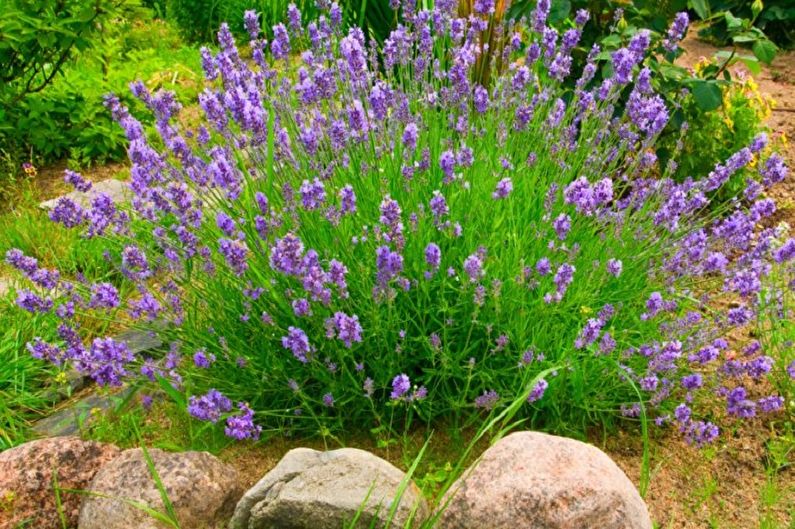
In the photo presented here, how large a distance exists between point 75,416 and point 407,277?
1532 mm

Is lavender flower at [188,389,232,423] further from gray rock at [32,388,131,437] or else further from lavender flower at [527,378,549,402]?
lavender flower at [527,378,549,402]

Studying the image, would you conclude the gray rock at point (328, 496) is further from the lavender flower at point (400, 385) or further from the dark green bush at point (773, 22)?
the dark green bush at point (773, 22)

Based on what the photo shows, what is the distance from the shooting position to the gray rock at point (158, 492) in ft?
7.34

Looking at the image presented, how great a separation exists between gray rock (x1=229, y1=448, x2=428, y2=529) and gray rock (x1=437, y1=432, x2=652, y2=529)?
0.51ft

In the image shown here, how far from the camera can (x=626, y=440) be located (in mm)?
2768

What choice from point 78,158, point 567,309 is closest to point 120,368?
point 567,309

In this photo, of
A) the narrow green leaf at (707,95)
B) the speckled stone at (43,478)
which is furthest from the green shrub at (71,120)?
the narrow green leaf at (707,95)

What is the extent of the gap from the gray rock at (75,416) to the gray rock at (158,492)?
28.4 inches

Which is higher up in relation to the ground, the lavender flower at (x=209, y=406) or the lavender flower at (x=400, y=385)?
the lavender flower at (x=400, y=385)

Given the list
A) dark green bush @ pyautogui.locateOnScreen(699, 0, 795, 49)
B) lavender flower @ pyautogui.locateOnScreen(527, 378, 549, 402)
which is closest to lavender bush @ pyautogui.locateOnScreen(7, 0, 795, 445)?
lavender flower @ pyautogui.locateOnScreen(527, 378, 549, 402)

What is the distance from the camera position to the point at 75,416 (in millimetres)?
3105

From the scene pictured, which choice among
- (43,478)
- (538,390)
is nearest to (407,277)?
(538,390)

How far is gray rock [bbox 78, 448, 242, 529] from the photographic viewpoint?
2.24 meters

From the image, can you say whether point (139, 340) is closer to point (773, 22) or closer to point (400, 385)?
point (400, 385)
